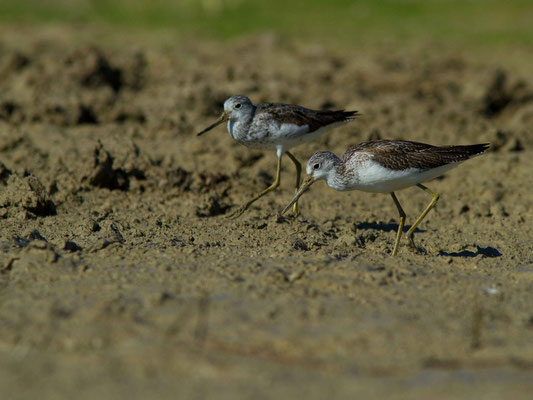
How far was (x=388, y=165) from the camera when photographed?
6.36 meters

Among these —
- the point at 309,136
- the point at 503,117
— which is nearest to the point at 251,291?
the point at 309,136

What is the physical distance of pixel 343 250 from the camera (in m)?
6.17

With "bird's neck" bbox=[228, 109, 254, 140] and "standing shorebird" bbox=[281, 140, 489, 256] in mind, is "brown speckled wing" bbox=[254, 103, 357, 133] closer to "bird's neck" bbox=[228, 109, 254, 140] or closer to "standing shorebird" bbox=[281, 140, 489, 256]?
"bird's neck" bbox=[228, 109, 254, 140]

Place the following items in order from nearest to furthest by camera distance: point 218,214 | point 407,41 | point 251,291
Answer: point 251,291
point 218,214
point 407,41

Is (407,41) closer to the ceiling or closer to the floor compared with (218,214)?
closer to the ceiling

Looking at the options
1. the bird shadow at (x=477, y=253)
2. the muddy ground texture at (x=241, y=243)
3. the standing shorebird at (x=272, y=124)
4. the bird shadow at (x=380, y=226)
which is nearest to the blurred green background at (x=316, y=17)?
the muddy ground texture at (x=241, y=243)

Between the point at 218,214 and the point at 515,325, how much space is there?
355cm

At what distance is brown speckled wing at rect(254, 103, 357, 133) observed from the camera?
7930 millimetres

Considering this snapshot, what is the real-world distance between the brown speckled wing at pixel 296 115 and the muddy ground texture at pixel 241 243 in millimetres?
838

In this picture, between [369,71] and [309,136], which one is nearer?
[309,136]

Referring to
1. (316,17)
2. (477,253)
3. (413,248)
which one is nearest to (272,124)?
(413,248)

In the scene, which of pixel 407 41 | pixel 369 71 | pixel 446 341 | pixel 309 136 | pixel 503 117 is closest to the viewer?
pixel 446 341

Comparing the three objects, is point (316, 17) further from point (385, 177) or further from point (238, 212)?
point (385, 177)

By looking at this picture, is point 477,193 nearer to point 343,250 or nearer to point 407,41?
point 343,250
